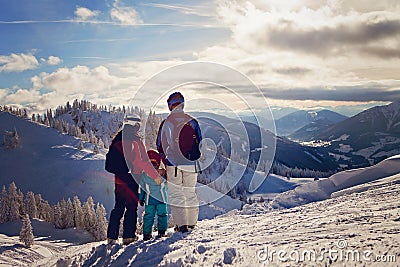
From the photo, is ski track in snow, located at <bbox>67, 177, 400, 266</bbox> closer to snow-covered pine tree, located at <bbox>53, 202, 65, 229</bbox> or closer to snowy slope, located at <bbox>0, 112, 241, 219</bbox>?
snow-covered pine tree, located at <bbox>53, 202, 65, 229</bbox>

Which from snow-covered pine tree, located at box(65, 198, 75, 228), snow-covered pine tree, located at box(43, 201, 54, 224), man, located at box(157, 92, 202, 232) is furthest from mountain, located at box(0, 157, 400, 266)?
snow-covered pine tree, located at box(43, 201, 54, 224)

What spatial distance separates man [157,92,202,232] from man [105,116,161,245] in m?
0.59

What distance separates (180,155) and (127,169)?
153cm

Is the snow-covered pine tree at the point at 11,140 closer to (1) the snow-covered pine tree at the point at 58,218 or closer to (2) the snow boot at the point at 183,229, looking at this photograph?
(1) the snow-covered pine tree at the point at 58,218

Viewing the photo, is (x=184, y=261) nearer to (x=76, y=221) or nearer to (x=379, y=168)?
(x=379, y=168)

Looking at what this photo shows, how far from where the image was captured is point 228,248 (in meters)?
6.47

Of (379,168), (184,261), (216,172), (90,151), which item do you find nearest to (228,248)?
(184,261)

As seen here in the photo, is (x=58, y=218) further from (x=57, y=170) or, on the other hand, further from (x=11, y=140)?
(x=11, y=140)

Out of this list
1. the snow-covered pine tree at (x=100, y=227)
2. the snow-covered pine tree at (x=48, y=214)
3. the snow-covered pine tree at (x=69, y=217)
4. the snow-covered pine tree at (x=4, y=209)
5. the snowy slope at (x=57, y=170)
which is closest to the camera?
the snow-covered pine tree at (x=100, y=227)

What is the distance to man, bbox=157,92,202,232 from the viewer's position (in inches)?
347

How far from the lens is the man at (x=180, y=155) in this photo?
347 inches

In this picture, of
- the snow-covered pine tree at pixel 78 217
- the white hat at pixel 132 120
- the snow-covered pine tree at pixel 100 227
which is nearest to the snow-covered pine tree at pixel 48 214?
the snow-covered pine tree at pixel 78 217

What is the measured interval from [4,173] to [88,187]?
38.6 metres

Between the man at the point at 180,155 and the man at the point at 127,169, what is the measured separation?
588 millimetres
